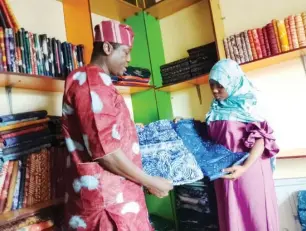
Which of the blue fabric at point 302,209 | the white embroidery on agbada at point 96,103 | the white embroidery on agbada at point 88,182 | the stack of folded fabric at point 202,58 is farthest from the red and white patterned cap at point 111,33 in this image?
the blue fabric at point 302,209

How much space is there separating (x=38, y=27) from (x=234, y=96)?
143cm

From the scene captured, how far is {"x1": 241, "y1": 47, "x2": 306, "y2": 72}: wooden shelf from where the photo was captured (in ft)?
6.31

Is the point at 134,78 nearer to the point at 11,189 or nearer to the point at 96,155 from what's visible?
the point at 11,189

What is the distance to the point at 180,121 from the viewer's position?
1.73m

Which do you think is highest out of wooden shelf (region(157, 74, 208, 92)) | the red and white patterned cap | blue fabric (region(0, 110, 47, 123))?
the red and white patterned cap

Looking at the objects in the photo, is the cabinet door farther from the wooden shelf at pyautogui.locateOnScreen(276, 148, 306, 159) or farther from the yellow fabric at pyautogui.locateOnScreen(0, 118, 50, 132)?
the yellow fabric at pyautogui.locateOnScreen(0, 118, 50, 132)

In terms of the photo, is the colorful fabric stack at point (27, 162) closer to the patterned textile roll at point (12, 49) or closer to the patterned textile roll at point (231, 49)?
the patterned textile roll at point (12, 49)

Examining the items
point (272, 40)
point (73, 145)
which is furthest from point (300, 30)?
point (73, 145)

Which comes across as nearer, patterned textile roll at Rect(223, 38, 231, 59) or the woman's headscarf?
the woman's headscarf

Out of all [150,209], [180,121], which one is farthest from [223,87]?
[150,209]

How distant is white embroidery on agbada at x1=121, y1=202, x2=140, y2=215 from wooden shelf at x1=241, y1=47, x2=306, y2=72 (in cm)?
148

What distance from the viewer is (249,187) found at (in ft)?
5.29

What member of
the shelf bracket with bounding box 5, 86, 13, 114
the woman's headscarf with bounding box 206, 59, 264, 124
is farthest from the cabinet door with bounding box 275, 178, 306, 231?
the shelf bracket with bounding box 5, 86, 13, 114

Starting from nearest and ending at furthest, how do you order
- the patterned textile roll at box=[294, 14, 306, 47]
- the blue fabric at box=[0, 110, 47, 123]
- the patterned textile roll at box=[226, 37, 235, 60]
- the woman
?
1. the blue fabric at box=[0, 110, 47, 123]
2. the woman
3. the patterned textile roll at box=[294, 14, 306, 47]
4. the patterned textile roll at box=[226, 37, 235, 60]
